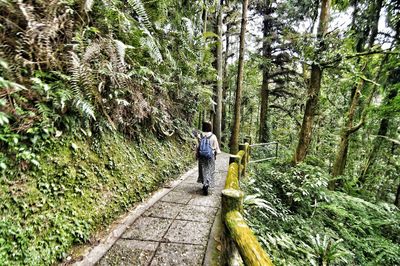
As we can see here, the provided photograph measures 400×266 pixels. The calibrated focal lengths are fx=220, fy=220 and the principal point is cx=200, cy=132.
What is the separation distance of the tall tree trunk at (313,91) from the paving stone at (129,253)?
18.2 feet

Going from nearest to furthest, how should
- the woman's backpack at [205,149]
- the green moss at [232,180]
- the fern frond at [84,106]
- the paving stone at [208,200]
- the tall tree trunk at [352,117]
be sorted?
1. the fern frond at [84,106]
2. the green moss at [232,180]
3. the paving stone at [208,200]
4. the woman's backpack at [205,149]
5. the tall tree trunk at [352,117]

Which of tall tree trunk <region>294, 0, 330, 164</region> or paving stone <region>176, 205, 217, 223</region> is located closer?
paving stone <region>176, 205, 217, 223</region>

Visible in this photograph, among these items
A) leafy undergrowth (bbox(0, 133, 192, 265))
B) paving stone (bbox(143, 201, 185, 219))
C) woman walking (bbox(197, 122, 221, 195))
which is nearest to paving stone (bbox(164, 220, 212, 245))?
paving stone (bbox(143, 201, 185, 219))

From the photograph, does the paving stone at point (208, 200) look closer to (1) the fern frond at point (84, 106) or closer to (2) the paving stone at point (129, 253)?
(2) the paving stone at point (129, 253)

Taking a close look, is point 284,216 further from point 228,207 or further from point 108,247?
point 108,247

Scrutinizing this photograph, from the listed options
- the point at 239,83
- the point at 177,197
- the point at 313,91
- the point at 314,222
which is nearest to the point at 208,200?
the point at 177,197

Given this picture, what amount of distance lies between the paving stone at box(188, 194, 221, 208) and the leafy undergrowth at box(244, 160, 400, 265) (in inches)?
26.0

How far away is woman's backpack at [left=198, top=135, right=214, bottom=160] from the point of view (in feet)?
15.8

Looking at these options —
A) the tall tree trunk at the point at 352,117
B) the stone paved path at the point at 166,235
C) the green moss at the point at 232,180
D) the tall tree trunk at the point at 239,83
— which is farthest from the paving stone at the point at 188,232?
the tall tree trunk at the point at 352,117

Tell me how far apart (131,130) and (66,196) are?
7.31 feet

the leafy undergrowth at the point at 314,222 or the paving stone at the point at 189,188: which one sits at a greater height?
the paving stone at the point at 189,188

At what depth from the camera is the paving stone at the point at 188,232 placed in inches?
123

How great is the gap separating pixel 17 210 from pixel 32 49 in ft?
6.76

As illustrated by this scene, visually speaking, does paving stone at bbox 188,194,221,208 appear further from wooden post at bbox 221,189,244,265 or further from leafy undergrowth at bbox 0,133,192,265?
wooden post at bbox 221,189,244,265
